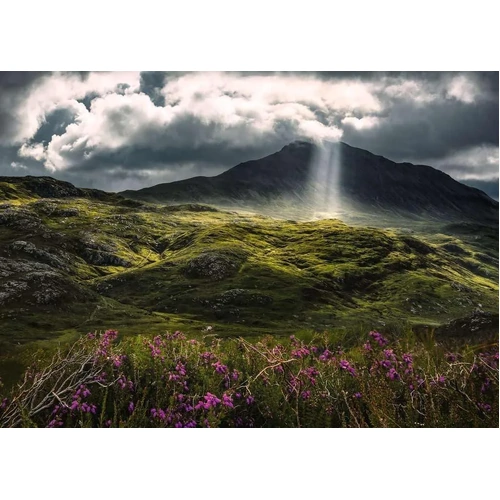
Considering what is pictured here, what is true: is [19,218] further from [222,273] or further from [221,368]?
[221,368]

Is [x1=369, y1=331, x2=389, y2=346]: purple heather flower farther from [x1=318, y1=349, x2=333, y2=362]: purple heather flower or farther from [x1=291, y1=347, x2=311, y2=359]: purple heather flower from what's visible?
[x1=291, y1=347, x2=311, y2=359]: purple heather flower

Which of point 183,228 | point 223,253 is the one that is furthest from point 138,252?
point 223,253

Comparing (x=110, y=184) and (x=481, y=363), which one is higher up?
(x=110, y=184)

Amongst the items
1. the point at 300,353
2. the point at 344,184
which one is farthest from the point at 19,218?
the point at 344,184

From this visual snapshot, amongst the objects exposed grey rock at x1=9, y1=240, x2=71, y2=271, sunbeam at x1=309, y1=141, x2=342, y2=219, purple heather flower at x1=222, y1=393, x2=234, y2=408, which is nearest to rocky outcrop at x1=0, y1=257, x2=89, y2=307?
exposed grey rock at x1=9, y1=240, x2=71, y2=271

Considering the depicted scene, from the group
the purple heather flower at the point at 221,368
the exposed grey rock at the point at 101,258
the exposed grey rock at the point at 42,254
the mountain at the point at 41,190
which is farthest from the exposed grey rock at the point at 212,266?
the purple heather flower at the point at 221,368

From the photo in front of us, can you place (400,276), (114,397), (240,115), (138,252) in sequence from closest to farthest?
(114,397)
(240,115)
(400,276)
(138,252)

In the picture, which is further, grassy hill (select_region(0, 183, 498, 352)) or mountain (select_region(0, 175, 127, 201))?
mountain (select_region(0, 175, 127, 201))

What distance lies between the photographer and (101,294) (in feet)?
33.0

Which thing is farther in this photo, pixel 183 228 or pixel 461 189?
pixel 183 228

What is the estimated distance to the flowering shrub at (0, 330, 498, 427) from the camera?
5.85m

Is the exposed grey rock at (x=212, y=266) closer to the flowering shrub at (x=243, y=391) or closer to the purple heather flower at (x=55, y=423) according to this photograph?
the flowering shrub at (x=243, y=391)

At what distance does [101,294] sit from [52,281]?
1116 millimetres

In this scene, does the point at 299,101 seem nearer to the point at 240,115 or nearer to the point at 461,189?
the point at 240,115
